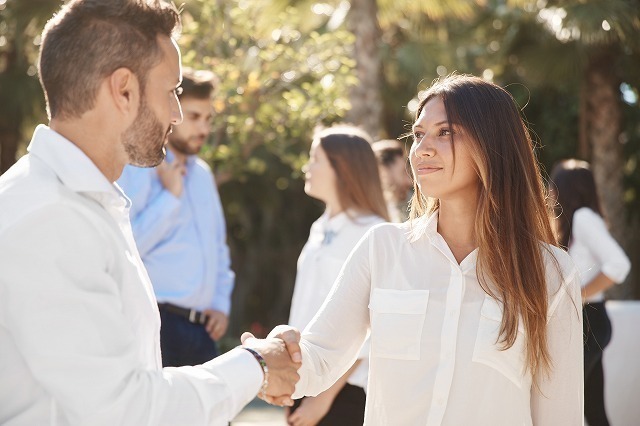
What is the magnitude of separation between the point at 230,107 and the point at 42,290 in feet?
21.2

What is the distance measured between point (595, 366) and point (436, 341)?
3.50 m

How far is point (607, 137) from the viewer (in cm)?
1518

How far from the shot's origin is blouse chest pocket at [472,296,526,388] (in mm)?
2779

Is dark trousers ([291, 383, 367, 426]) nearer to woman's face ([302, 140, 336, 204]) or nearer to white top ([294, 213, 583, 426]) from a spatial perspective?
woman's face ([302, 140, 336, 204])

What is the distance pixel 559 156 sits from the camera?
752 inches

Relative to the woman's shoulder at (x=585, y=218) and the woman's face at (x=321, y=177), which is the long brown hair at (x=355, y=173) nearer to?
the woman's face at (x=321, y=177)

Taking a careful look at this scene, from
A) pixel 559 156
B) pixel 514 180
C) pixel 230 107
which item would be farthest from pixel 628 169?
pixel 514 180

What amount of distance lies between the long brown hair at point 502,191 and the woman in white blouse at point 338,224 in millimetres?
1506

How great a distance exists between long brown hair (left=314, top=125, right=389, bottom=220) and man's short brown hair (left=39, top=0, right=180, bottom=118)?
2.48 m

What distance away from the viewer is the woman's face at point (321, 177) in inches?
190

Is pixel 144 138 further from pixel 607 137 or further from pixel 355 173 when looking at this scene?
pixel 607 137

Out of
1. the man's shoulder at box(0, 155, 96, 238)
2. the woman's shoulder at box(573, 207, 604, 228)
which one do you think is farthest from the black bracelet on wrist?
the woman's shoulder at box(573, 207, 604, 228)

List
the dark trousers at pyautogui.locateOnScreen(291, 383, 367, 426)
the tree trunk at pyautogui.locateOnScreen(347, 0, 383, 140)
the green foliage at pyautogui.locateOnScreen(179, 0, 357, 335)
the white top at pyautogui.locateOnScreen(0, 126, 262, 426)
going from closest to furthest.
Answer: the white top at pyautogui.locateOnScreen(0, 126, 262, 426)
the dark trousers at pyautogui.locateOnScreen(291, 383, 367, 426)
the green foliage at pyautogui.locateOnScreen(179, 0, 357, 335)
the tree trunk at pyautogui.locateOnScreen(347, 0, 383, 140)

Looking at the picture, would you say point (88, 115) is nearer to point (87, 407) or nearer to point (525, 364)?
point (87, 407)
